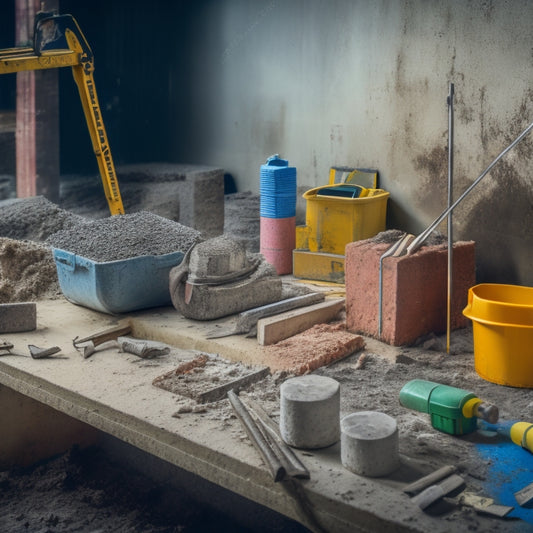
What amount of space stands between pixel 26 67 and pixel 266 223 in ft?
9.31

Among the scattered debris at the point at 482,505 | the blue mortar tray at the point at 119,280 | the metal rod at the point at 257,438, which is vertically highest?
the blue mortar tray at the point at 119,280

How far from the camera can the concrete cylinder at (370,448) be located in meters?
2.94

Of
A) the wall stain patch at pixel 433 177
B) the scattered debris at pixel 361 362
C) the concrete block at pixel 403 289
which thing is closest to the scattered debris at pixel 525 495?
the scattered debris at pixel 361 362

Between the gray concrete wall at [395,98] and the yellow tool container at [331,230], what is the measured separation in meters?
0.38

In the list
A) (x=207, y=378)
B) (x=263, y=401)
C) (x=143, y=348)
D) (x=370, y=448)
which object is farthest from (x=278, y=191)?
(x=370, y=448)

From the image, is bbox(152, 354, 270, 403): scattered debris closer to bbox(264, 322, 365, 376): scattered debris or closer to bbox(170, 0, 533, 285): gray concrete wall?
bbox(264, 322, 365, 376): scattered debris

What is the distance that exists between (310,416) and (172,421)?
0.66 meters

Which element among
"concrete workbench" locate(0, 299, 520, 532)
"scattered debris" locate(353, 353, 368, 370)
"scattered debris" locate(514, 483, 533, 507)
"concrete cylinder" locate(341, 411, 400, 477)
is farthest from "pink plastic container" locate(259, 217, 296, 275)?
"scattered debris" locate(514, 483, 533, 507)

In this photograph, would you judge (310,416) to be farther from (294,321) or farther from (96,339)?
(96,339)

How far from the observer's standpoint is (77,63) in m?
7.73

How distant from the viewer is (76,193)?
946cm

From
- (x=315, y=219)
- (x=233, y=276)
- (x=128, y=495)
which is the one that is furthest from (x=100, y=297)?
(x=315, y=219)

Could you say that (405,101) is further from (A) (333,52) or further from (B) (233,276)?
(B) (233,276)

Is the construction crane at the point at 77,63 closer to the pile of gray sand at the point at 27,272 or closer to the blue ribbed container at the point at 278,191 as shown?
the pile of gray sand at the point at 27,272
